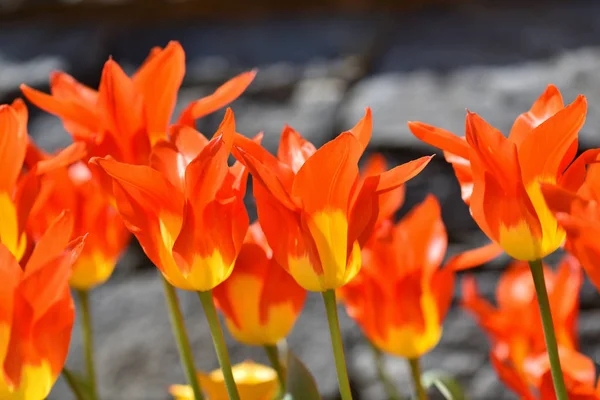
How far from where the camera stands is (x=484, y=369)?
107 centimetres

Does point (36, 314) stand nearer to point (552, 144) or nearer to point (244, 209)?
point (244, 209)

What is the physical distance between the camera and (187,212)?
1.17 feet

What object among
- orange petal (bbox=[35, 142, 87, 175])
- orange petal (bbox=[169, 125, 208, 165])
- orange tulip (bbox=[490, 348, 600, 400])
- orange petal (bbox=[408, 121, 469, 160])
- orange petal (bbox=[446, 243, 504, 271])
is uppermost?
orange petal (bbox=[408, 121, 469, 160])

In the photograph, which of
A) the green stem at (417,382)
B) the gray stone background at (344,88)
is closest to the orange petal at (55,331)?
the green stem at (417,382)

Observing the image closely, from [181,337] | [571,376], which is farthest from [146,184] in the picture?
[571,376]

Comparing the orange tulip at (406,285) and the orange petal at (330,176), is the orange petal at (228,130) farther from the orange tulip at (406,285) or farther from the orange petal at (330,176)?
the orange tulip at (406,285)

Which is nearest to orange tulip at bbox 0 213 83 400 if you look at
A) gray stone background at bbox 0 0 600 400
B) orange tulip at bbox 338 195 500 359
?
orange tulip at bbox 338 195 500 359

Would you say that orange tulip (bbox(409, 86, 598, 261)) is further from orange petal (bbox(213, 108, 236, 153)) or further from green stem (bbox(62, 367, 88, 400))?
green stem (bbox(62, 367, 88, 400))

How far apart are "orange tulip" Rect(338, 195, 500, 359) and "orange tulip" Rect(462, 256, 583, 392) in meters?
0.05

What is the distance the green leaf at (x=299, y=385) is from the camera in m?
0.41

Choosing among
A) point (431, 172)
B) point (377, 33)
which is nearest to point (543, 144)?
point (431, 172)

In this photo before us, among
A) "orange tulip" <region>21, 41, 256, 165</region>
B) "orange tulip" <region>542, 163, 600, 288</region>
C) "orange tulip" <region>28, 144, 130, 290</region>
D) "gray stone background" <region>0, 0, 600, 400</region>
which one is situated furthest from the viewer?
"gray stone background" <region>0, 0, 600, 400</region>

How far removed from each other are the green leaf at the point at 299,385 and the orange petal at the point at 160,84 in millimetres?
138

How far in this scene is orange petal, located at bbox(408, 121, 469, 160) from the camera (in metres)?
0.36
